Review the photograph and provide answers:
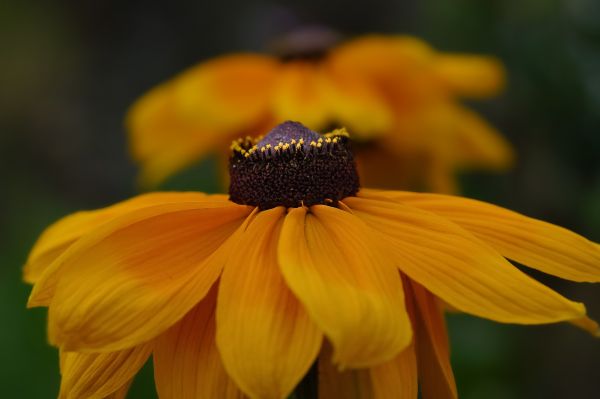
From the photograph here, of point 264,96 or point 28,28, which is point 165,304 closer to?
point 264,96

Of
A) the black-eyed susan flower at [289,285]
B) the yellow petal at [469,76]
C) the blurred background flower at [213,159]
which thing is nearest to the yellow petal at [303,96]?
the yellow petal at [469,76]

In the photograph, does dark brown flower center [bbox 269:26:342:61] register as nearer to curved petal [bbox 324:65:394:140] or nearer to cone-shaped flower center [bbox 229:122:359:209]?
curved petal [bbox 324:65:394:140]

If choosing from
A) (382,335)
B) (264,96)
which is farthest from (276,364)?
(264,96)

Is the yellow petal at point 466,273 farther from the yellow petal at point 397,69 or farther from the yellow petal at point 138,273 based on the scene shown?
the yellow petal at point 397,69

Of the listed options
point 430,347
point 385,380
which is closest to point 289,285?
point 385,380

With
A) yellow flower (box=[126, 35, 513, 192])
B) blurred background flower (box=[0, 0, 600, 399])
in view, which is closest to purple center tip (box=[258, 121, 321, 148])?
yellow flower (box=[126, 35, 513, 192])
